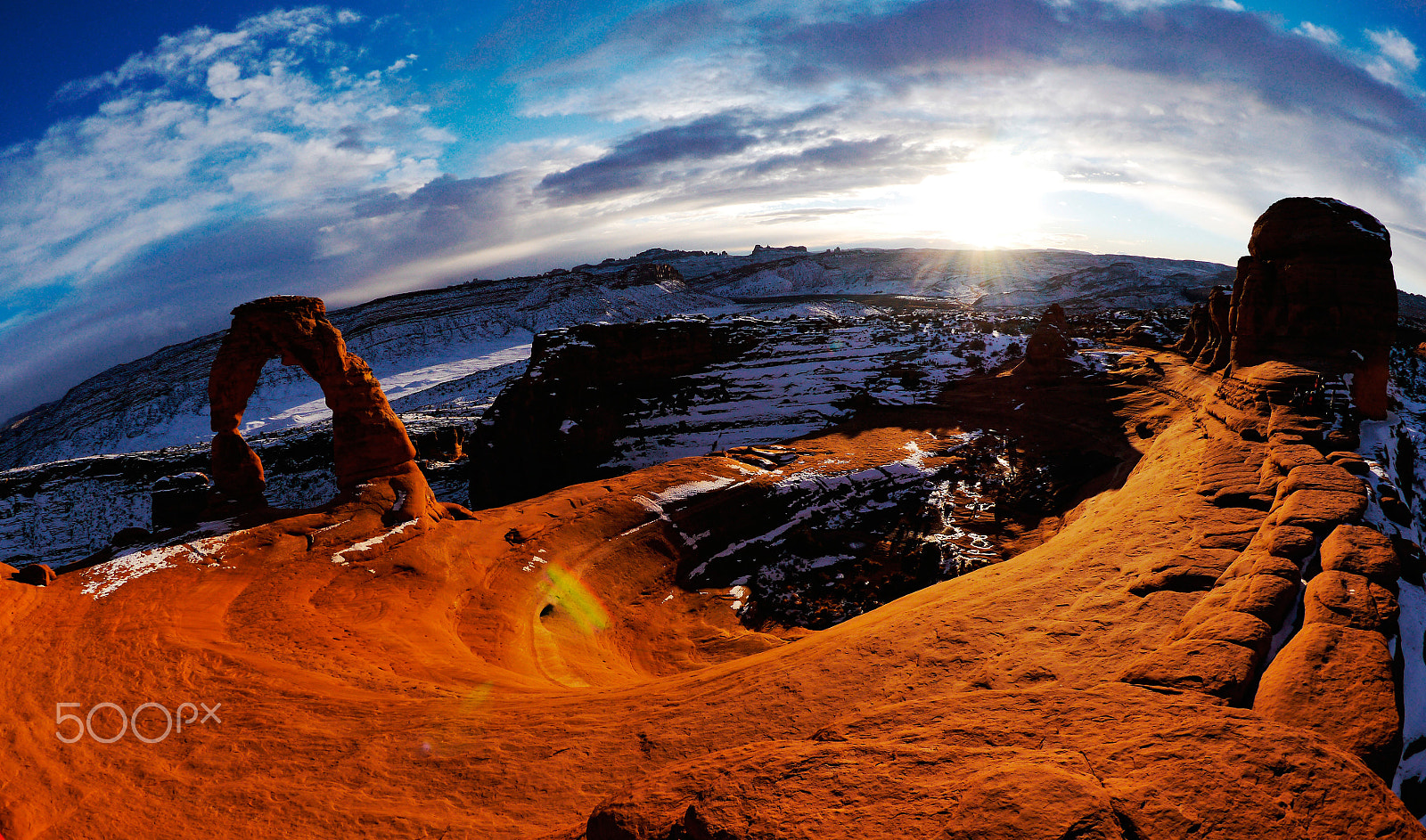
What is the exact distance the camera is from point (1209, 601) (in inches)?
275

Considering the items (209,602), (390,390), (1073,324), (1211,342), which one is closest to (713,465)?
(209,602)

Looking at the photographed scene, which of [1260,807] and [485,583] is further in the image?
[485,583]

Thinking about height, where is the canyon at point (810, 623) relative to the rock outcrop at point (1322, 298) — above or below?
below

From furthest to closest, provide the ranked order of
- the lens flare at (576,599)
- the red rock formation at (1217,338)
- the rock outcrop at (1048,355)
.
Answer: the rock outcrop at (1048,355) < the red rock formation at (1217,338) < the lens flare at (576,599)

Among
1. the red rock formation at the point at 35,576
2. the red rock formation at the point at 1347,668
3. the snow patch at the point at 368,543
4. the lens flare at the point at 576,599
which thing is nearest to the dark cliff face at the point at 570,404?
the lens flare at the point at 576,599

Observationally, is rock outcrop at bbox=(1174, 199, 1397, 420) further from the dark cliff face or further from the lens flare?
the dark cliff face

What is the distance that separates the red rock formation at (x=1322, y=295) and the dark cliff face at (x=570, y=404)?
2995 centimetres

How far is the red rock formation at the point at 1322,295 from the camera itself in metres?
20.1

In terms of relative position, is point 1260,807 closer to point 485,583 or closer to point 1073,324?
point 485,583

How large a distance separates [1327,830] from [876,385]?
121 ft

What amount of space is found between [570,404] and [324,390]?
63.7 ft

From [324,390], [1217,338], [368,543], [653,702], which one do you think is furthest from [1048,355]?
[324,390]

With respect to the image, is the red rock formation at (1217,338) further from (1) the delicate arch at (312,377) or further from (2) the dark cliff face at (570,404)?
(1) the delicate arch at (312,377)

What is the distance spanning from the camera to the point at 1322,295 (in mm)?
21438
